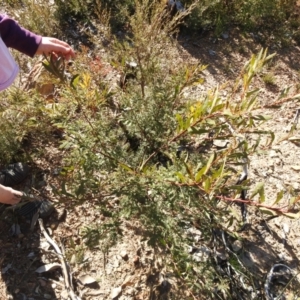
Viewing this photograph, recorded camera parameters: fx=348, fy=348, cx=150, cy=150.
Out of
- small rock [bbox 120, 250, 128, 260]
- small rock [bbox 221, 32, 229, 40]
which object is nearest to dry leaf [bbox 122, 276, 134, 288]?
small rock [bbox 120, 250, 128, 260]

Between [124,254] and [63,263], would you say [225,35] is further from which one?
[63,263]

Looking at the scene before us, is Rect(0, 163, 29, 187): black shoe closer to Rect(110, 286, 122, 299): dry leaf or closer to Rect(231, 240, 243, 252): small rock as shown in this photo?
Rect(110, 286, 122, 299): dry leaf

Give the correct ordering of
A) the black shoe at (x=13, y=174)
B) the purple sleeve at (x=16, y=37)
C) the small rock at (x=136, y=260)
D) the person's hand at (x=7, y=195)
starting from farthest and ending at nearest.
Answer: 1. the black shoe at (x=13, y=174)
2. the small rock at (x=136, y=260)
3. the person's hand at (x=7, y=195)
4. the purple sleeve at (x=16, y=37)

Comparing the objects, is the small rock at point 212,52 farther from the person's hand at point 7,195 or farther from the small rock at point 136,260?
the person's hand at point 7,195

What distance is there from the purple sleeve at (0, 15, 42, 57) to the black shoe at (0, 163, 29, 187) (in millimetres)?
797

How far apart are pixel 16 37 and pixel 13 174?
0.90 metres

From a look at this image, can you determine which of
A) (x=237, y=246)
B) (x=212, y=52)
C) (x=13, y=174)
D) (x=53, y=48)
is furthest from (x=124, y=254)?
(x=212, y=52)

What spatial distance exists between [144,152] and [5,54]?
2.97 ft

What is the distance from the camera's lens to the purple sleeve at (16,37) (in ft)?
6.23

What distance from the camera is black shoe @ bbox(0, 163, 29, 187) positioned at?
2.32 m

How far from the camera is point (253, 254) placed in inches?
87.7

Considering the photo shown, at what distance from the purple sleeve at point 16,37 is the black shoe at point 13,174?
31.4 inches

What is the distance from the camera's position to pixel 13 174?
2334mm

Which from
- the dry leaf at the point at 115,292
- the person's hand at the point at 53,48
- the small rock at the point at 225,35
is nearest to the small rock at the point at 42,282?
the dry leaf at the point at 115,292
